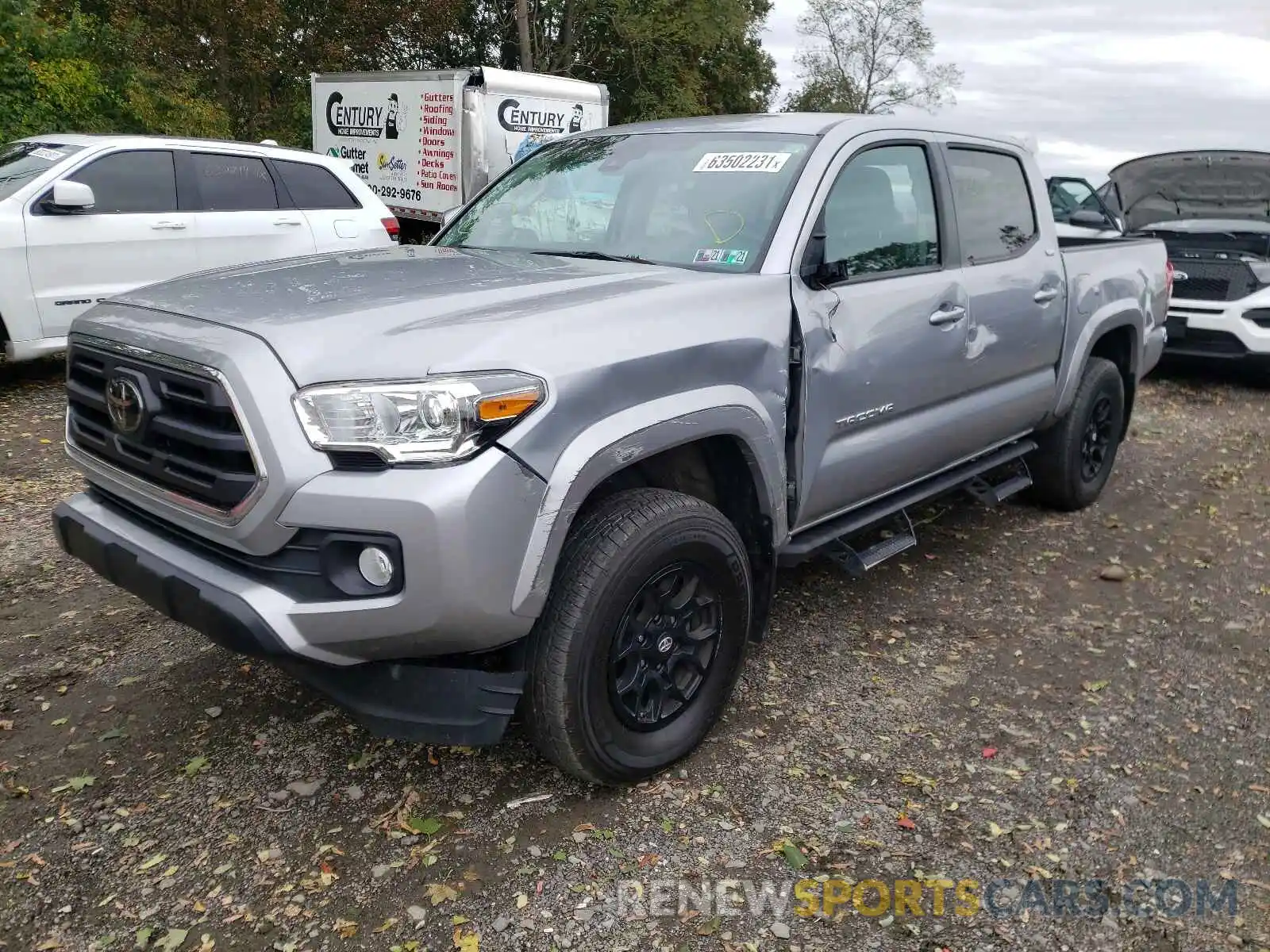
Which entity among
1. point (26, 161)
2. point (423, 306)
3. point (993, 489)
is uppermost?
point (26, 161)

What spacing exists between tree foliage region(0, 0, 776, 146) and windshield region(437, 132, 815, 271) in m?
12.3

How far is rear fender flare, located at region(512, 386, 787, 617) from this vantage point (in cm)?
241

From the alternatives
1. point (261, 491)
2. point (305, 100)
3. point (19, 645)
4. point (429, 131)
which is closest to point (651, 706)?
point (261, 491)

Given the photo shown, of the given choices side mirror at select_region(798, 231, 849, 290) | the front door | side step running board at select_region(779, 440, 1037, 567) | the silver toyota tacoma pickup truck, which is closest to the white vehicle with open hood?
side step running board at select_region(779, 440, 1037, 567)

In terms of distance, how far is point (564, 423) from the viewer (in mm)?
2443

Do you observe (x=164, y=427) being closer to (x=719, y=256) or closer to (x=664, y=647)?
(x=664, y=647)

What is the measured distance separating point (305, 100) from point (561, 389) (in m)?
19.9

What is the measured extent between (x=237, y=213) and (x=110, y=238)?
980 mm

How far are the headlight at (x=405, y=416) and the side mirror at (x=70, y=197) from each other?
17.0 ft

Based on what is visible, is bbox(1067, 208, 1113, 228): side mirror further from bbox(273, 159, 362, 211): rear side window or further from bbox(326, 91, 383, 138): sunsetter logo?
bbox(326, 91, 383, 138): sunsetter logo

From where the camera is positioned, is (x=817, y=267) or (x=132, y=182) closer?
(x=817, y=267)

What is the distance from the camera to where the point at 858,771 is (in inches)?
121

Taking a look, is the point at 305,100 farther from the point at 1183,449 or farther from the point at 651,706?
the point at 651,706

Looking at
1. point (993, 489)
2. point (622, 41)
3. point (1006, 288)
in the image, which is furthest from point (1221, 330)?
point (622, 41)
